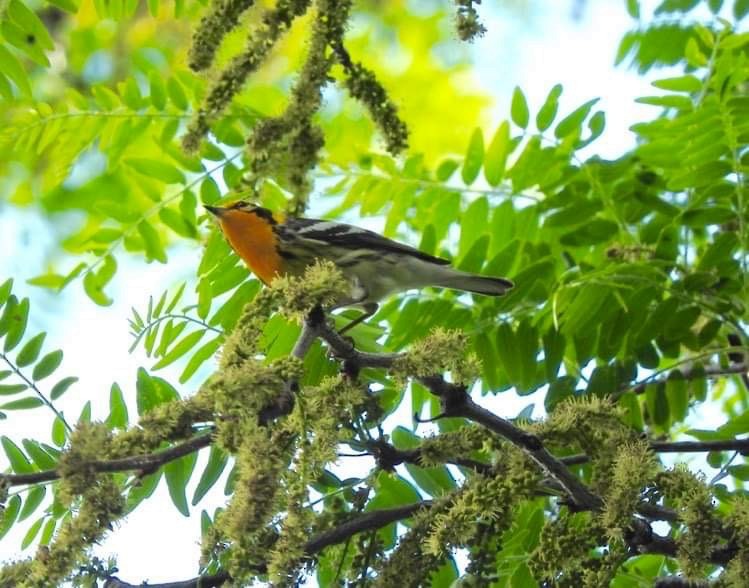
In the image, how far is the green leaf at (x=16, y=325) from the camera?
313 centimetres

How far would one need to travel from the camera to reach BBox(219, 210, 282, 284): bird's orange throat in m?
3.93

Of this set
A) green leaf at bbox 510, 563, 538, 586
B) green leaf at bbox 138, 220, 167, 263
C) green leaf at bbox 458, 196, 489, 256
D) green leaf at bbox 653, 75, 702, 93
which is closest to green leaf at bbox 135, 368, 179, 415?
green leaf at bbox 138, 220, 167, 263

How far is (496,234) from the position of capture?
421 cm

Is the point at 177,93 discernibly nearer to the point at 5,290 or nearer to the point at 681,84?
the point at 5,290

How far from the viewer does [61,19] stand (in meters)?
6.84

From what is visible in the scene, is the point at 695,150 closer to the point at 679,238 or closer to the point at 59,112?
the point at 679,238

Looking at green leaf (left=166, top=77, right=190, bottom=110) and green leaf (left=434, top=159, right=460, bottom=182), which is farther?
green leaf (left=434, top=159, right=460, bottom=182)

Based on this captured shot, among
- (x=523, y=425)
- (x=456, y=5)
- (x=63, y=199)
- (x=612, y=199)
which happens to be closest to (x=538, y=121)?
(x=612, y=199)

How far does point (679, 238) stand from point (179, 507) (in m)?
2.03

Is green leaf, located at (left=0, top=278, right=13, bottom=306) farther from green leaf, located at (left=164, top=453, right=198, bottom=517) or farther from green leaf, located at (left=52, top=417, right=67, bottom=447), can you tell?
green leaf, located at (left=164, top=453, right=198, bottom=517)

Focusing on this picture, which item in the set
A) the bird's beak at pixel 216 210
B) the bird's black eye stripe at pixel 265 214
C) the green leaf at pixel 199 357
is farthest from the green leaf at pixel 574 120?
the green leaf at pixel 199 357

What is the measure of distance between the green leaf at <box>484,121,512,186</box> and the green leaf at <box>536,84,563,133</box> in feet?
0.49

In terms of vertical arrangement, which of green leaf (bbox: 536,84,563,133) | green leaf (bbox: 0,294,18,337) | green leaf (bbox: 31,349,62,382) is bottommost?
green leaf (bbox: 31,349,62,382)

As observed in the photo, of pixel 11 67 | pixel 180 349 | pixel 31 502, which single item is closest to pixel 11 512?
pixel 31 502
